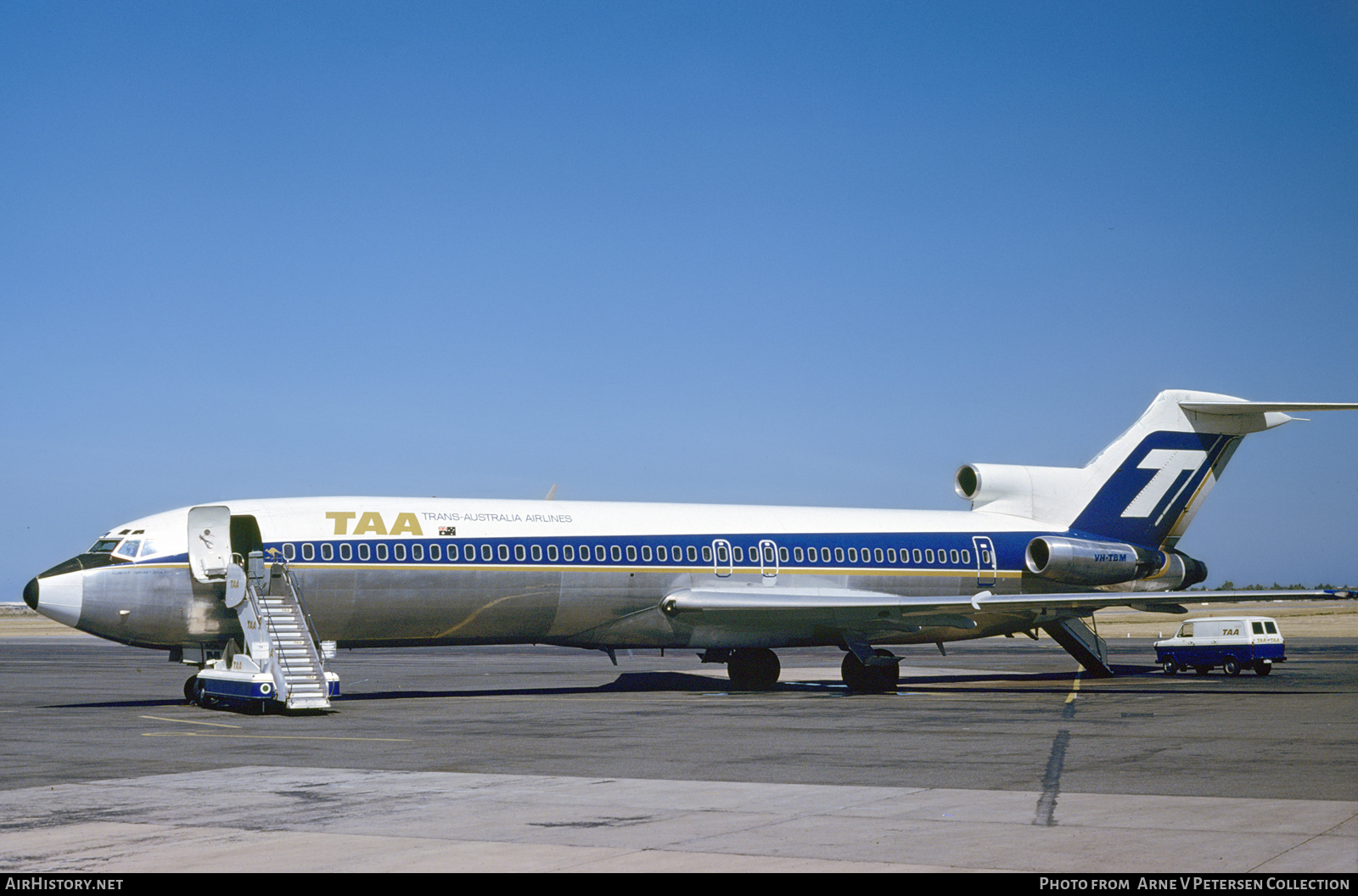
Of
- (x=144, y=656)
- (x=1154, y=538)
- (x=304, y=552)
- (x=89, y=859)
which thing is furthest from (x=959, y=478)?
(x=144, y=656)

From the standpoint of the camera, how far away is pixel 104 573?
24.8 m

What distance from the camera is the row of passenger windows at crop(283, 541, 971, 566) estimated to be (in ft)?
86.2

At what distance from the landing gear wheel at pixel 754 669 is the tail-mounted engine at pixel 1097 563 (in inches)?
291

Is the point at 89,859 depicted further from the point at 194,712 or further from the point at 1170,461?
the point at 1170,461

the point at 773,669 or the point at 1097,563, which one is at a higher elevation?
the point at 1097,563

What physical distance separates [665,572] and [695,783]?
52.4 feet

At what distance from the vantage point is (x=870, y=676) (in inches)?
1195

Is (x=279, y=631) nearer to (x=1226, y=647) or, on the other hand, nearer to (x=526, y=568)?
(x=526, y=568)

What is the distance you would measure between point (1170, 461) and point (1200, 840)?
27.3 m

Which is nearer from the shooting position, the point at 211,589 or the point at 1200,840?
the point at 1200,840

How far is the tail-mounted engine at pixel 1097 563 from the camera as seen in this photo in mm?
33406

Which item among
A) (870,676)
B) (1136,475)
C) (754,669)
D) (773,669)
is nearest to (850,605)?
(870,676)

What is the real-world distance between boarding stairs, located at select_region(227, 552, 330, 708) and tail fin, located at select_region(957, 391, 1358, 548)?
18.2 metres

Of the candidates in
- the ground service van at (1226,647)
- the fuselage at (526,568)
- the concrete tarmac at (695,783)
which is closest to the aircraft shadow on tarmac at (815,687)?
the concrete tarmac at (695,783)
